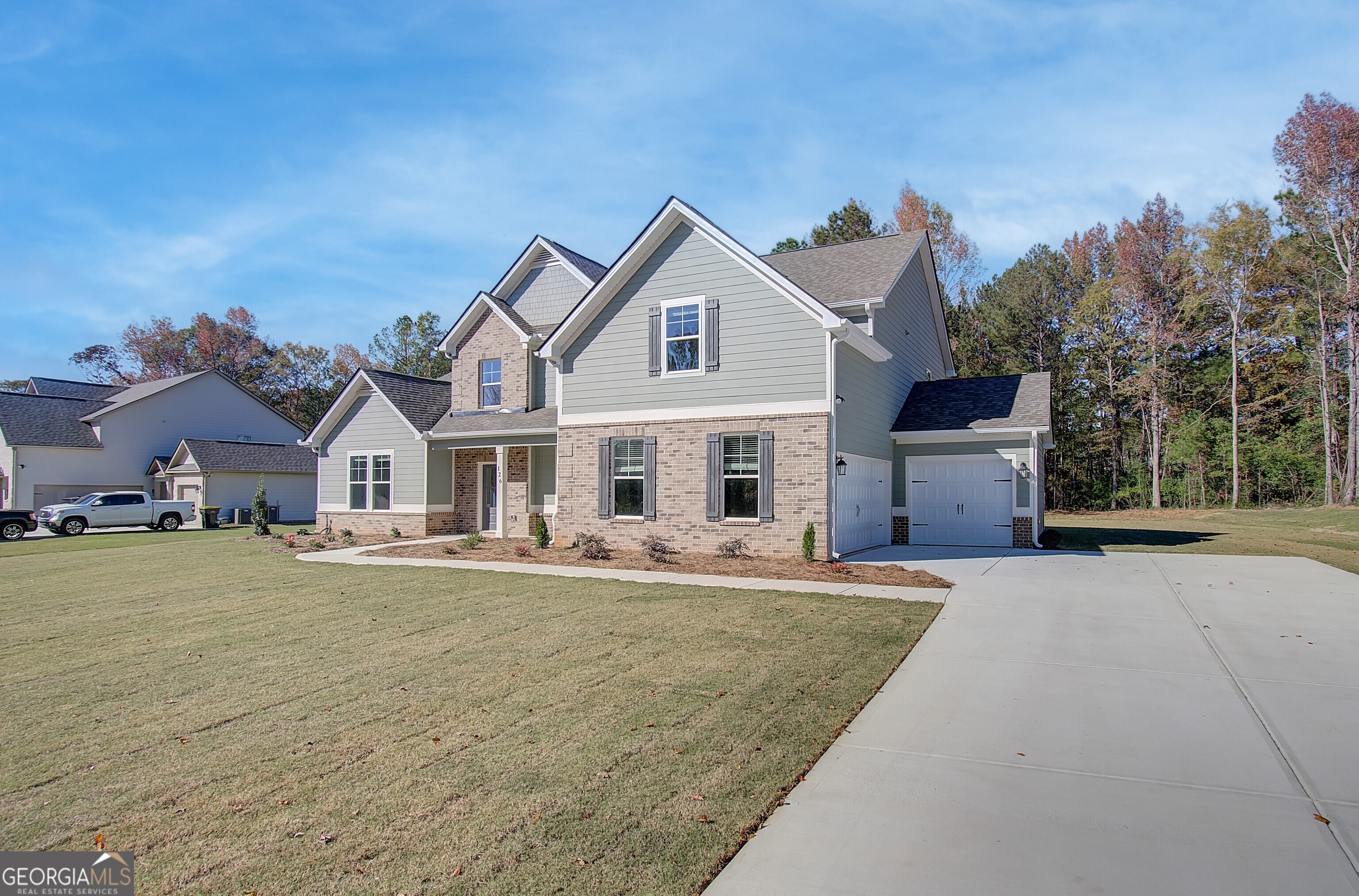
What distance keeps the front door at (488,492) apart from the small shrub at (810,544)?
1120 cm

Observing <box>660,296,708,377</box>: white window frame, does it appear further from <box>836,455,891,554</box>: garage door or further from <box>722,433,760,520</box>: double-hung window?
<box>836,455,891,554</box>: garage door

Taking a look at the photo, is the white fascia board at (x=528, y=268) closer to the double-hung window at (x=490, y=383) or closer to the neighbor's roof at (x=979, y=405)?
the double-hung window at (x=490, y=383)

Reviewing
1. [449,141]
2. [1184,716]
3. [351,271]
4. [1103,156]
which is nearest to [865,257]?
[1103,156]

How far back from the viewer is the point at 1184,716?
5.38m

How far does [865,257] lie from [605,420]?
8.22 metres

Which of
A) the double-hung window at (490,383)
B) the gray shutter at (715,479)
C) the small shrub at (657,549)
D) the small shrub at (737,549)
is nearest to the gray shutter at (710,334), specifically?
the gray shutter at (715,479)

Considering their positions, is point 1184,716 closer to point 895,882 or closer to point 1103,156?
point 895,882

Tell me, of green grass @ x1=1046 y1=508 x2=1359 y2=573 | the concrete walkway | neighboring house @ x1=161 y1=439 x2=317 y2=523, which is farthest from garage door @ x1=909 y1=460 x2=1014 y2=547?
neighboring house @ x1=161 y1=439 x2=317 y2=523

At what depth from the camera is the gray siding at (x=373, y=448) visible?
2162 centimetres

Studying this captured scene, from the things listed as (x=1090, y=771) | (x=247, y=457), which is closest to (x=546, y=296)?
(x=1090, y=771)

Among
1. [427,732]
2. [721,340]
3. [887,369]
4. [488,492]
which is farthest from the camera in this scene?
[488,492]

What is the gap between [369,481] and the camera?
22516 millimetres

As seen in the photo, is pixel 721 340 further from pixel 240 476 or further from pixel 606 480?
pixel 240 476

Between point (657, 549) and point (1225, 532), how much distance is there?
18963mm
